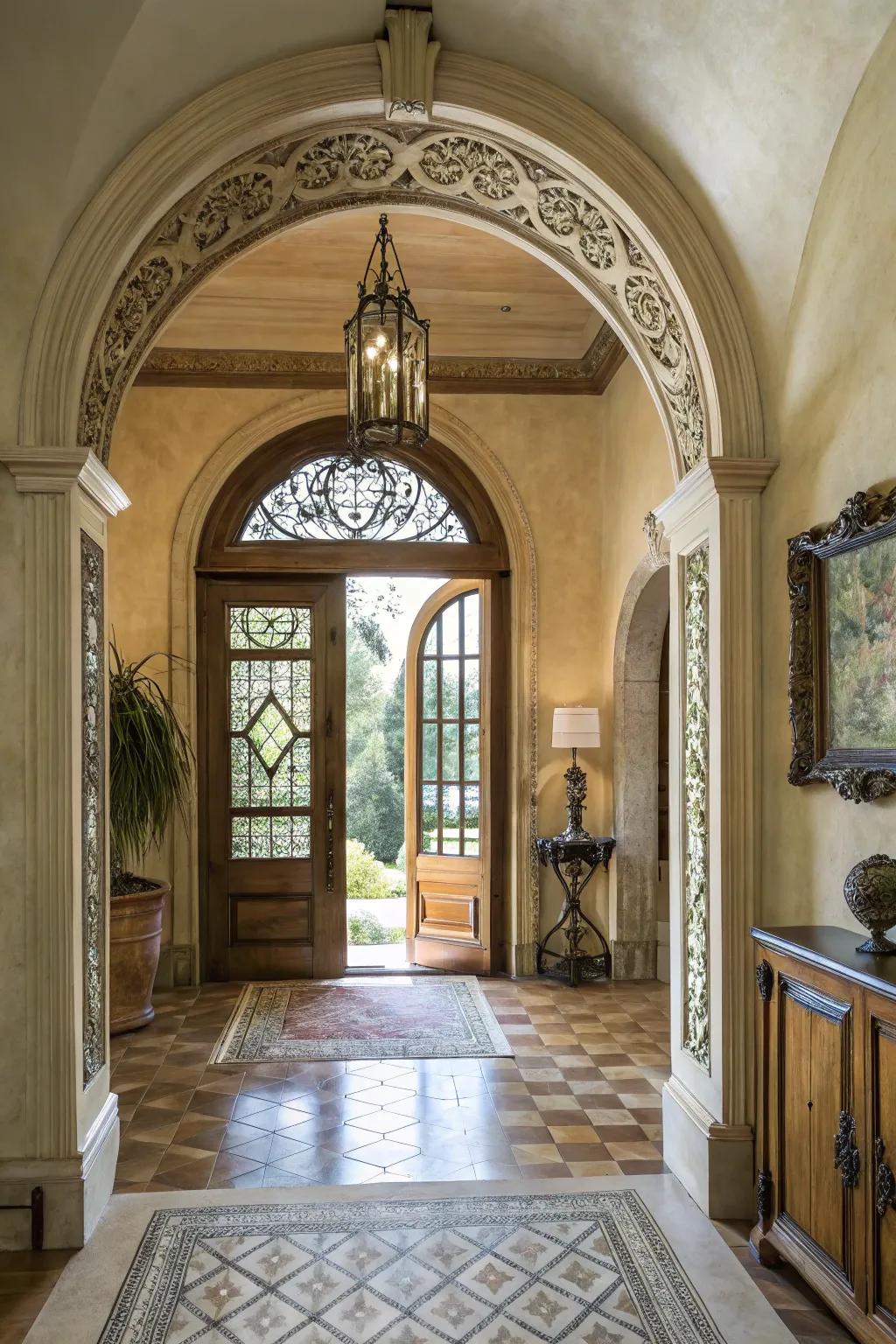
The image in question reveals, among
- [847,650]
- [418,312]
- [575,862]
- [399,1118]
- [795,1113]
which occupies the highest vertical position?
[418,312]

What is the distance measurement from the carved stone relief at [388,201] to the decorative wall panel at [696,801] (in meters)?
0.54

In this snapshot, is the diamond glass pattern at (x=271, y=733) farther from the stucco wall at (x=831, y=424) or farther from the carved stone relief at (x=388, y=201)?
the stucco wall at (x=831, y=424)

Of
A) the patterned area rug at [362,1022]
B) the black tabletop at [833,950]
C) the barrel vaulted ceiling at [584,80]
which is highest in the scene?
the barrel vaulted ceiling at [584,80]

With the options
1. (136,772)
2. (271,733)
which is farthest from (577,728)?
(136,772)

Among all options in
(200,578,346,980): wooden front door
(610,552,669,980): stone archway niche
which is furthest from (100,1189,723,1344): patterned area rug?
(200,578,346,980): wooden front door

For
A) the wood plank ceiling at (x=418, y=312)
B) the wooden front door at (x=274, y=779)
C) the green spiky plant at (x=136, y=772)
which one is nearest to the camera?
the wood plank ceiling at (x=418, y=312)

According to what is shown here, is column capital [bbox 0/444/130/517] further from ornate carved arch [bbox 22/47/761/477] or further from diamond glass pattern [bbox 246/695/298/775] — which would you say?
diamond glass pattern [bbox 246/695/298/775]

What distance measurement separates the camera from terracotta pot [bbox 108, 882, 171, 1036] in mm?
5531

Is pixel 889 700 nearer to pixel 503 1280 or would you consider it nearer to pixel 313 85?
pixel 503 1280

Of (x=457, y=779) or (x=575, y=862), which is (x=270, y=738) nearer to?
(x=457, y=779)

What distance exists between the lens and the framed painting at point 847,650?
270cm

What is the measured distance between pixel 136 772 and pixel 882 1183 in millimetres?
4331

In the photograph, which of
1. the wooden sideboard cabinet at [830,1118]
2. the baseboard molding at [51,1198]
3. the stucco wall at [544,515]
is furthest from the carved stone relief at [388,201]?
the stucco wall at [544,515]

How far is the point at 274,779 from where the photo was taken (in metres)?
6.89
